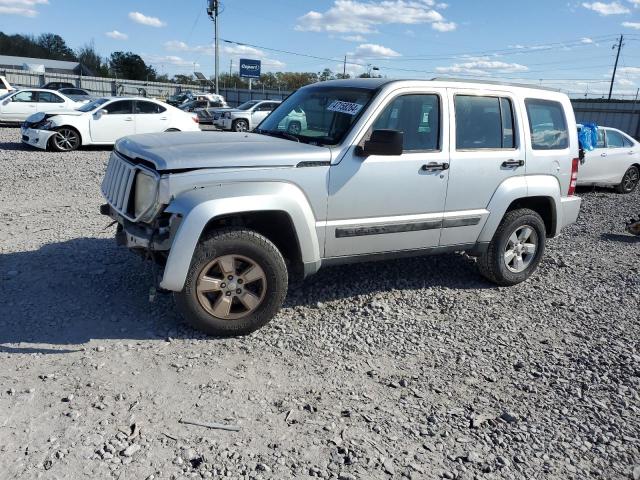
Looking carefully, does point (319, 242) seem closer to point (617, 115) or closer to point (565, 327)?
point (565, 327)

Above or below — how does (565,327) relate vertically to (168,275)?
below

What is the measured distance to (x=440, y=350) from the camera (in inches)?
168

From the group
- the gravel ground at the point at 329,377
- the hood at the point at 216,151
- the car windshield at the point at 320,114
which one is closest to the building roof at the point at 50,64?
the car windshield at the point at 320,114

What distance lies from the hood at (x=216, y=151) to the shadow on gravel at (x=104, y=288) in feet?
4.15

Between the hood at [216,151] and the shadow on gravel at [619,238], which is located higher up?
the hood at [216,151]

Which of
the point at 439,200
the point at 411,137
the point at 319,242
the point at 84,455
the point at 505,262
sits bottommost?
the point at 84,455

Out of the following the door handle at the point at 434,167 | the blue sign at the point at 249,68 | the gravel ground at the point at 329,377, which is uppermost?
the blue sign at the point at 249,68

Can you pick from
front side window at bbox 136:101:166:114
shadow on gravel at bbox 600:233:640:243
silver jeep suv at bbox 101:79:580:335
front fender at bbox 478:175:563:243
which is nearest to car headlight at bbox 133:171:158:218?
silver jeep suv at bbox 101:79:580:335

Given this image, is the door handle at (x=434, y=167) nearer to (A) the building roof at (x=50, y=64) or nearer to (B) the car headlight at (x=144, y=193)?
(B) the car headlight at (x=144, y=193)

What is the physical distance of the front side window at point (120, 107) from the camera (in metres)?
15.2

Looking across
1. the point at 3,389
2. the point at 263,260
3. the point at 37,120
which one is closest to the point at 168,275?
the point at 263,260

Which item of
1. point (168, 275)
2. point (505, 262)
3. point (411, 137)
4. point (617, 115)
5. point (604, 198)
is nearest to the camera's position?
point (168, 275)

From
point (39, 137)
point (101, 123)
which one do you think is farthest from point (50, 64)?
point (39, 137)

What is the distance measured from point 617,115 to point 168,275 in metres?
35.5
